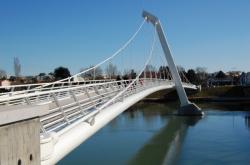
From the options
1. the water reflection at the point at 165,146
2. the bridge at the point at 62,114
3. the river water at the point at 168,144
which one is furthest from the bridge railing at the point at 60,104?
the water reflection at the point at 165,146

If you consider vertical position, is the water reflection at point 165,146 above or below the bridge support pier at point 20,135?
below

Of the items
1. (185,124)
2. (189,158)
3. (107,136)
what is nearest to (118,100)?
(189,158)

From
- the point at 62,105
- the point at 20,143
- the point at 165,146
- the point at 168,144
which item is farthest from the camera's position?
the point at 168,144

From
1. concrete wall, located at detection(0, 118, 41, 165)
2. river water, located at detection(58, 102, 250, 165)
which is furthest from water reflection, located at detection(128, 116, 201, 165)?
concrete wall, located at detection(0, 118, 41, 165)

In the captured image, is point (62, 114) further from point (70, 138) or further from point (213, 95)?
point (213, 95)

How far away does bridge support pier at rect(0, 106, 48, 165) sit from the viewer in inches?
124

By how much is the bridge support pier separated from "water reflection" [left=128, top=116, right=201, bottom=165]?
1013 cm

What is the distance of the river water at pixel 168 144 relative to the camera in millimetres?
13984

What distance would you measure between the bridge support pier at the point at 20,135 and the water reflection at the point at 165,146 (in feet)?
33.2

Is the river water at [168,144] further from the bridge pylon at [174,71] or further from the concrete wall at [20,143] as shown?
the concrete wall at [20,143]

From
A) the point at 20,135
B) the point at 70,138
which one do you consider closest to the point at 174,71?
the point at 70,138

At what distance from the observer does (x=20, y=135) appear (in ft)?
10.9

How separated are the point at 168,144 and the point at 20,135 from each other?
49.5 feet

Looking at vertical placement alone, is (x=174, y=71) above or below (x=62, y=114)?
above
